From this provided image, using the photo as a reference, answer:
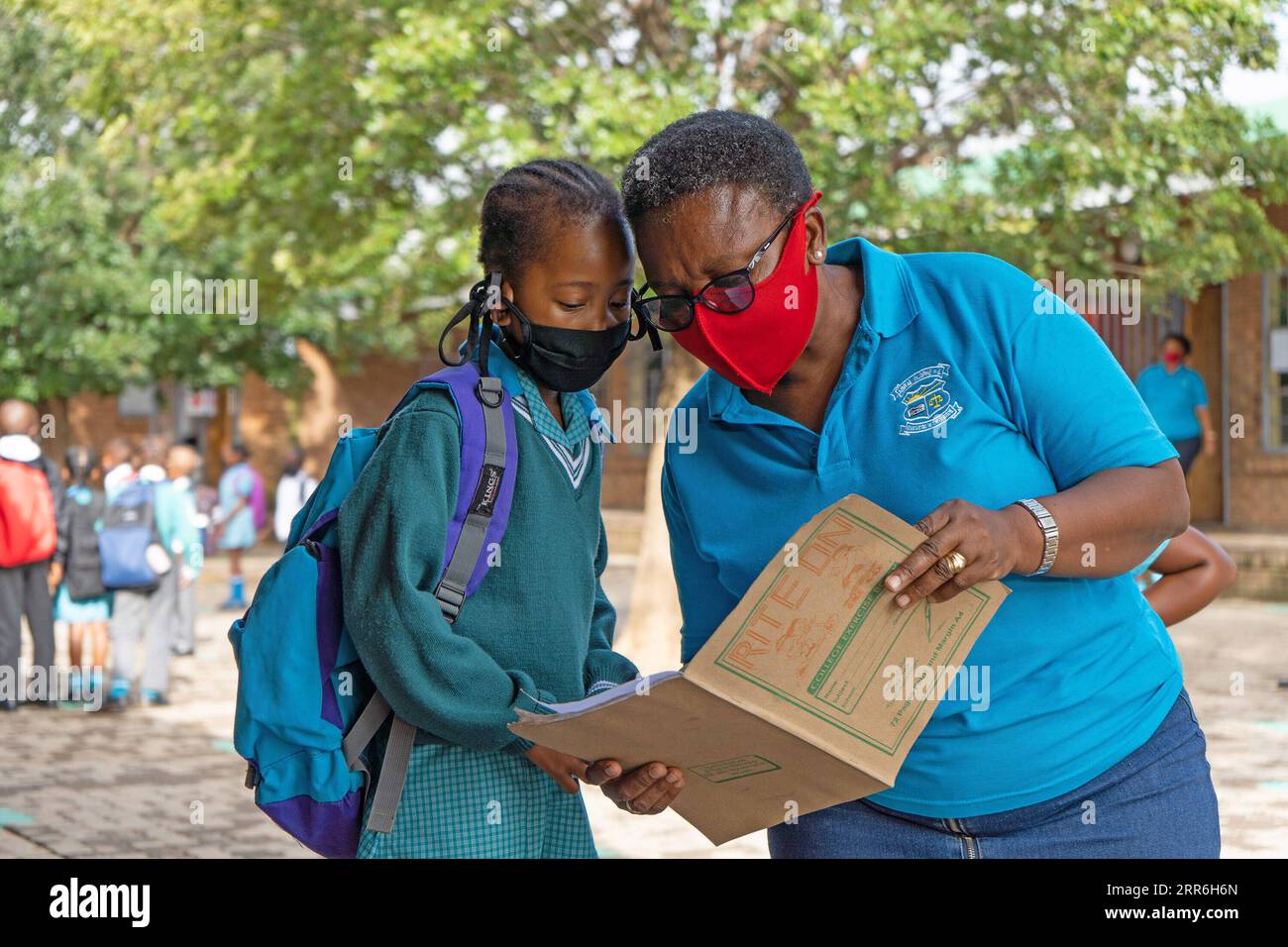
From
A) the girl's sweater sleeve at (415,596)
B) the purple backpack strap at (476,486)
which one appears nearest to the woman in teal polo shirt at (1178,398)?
the purple backpack strap at (476,486)

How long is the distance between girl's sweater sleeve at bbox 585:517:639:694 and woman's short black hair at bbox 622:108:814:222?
672 millimetres

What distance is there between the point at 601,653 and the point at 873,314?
2.83 ft

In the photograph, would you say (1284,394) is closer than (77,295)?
Yes

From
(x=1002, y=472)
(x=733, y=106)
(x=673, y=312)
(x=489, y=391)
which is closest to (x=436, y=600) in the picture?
(x=489, y=391)

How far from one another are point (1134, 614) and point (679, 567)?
76 centimetres

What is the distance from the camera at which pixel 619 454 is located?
2594cm

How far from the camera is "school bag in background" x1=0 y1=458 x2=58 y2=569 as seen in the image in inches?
367

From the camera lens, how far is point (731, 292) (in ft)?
7.66

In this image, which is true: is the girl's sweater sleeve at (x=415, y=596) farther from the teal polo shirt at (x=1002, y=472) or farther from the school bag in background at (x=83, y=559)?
the school bag in background at (x=83, y=559)

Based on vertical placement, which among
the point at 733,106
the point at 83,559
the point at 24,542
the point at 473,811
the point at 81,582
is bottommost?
the point at 81,582

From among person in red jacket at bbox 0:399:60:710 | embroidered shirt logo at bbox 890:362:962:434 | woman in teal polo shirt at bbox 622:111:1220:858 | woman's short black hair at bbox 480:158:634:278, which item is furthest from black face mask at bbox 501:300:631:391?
person in red jacket at bbox 0:399:60:710

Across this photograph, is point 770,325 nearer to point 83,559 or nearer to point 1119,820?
point 1119,820

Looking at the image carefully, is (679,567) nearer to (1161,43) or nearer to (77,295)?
(1161,43)
